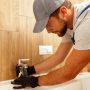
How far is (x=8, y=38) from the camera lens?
4.20ft

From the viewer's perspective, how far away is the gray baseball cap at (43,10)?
1.11m

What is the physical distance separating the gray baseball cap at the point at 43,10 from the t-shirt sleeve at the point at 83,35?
165 millimetres

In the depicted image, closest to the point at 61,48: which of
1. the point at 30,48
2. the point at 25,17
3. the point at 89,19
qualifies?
the point at 30,48

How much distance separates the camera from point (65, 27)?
119 cm

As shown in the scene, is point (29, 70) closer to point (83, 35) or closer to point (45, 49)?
point (45, 49)

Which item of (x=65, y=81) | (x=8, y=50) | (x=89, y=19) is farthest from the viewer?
(x=8, y=50)

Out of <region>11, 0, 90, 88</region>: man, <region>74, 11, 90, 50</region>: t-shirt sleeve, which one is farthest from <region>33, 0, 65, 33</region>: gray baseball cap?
<region>74, 11, 90, 50</region>: t-shirt sleeve

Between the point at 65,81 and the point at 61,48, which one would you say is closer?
the point at 65,81

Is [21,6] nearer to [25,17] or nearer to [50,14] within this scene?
[25,17]

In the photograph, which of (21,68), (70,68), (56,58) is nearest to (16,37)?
(21,68)

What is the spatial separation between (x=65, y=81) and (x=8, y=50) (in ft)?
1.20

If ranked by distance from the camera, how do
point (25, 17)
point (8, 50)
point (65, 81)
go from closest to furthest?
point (65, 81)
point (8, 50)
point (25, 17)

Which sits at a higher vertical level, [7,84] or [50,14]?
[50,14]

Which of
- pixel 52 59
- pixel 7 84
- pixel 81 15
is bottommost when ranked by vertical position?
pixel 7 84
